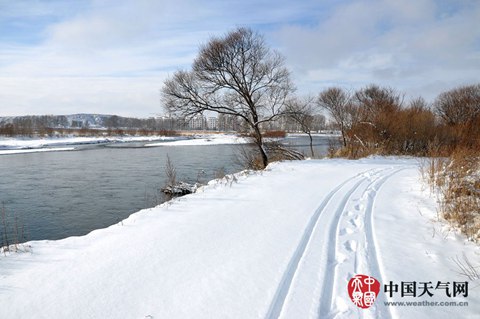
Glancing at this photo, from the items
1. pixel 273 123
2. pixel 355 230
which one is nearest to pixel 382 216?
pixel 355 230

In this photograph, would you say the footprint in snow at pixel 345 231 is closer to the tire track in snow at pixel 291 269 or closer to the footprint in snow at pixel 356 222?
the footprint in snow at pixel 356 222

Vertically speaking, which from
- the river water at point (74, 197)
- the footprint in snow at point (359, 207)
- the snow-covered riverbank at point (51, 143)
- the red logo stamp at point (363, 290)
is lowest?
the river water at point (74, 197)

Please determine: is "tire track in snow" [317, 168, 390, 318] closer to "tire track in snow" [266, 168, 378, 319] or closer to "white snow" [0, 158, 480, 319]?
"white snow" [0, 158, 480, 319]

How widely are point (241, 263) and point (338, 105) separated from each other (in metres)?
30.9

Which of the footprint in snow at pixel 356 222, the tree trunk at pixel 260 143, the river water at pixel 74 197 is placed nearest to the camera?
the footprint in snow at pixel 356 222

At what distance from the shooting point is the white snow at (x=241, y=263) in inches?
123

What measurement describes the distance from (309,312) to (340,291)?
1.91ft

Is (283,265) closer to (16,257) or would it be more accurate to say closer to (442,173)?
(16,257)

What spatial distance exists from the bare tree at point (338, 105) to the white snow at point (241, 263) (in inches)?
860

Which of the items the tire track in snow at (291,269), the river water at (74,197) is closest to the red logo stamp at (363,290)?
the tire track in snow at (291,269)

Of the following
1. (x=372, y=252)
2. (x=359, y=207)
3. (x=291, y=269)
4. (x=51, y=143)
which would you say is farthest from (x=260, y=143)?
(x=51, y=143)

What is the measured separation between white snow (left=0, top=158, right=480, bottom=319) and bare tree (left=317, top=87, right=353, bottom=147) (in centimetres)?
2185

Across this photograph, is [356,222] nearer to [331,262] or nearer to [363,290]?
[331,262]

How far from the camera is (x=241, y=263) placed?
411 cm
